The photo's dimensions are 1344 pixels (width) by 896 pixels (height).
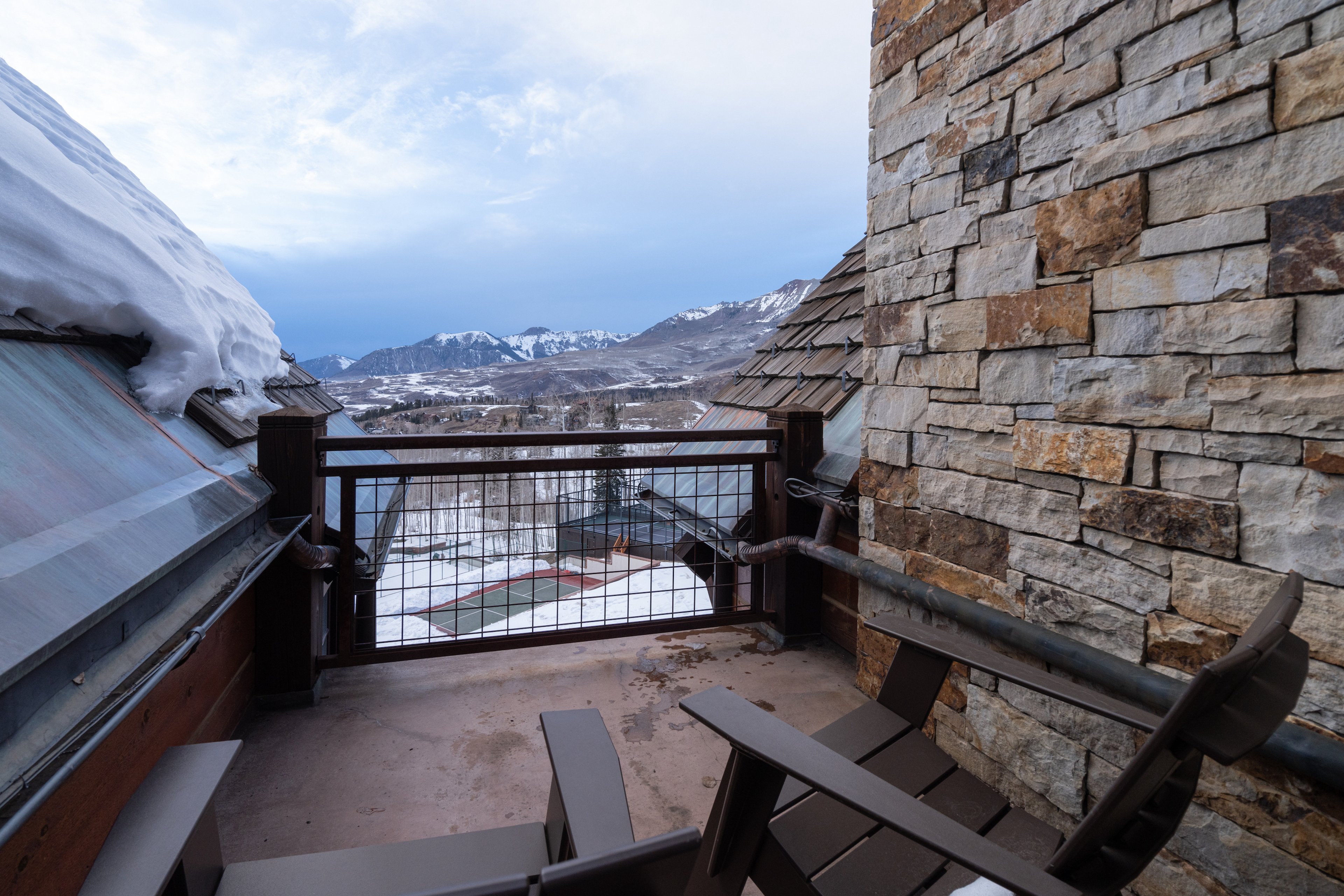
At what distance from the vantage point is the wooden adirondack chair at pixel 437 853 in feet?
2.39

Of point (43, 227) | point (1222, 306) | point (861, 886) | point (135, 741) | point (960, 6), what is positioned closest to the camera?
point (861, 886)

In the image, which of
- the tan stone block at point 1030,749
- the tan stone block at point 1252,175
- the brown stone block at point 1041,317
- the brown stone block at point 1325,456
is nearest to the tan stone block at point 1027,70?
the tan stone block at point 1252,175

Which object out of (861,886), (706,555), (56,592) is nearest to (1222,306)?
(861,886)

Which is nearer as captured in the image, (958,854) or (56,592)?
(958,854)

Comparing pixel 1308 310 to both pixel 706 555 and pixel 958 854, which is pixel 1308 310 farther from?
pixel 706 555

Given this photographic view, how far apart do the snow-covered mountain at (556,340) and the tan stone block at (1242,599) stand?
3817 centimetres

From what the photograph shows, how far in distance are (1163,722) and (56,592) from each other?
164 cm

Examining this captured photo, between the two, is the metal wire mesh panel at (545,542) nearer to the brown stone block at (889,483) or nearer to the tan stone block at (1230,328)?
the brown stone block at (889,483)

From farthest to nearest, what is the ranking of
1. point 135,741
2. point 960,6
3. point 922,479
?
point 922,479, point 960,6, point 135,741

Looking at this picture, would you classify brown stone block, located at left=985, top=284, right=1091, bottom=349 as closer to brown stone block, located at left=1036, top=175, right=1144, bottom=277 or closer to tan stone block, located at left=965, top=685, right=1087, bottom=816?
brown stone block, located at left=1036, top=175, right=1144, bottom=277

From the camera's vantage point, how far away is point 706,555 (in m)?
4.51

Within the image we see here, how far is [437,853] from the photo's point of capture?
1104mm

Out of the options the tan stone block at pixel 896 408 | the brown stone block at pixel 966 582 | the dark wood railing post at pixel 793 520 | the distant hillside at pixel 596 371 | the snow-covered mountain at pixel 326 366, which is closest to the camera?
the brown stone block at pixel 966 582

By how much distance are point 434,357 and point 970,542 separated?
19512 millimetres
